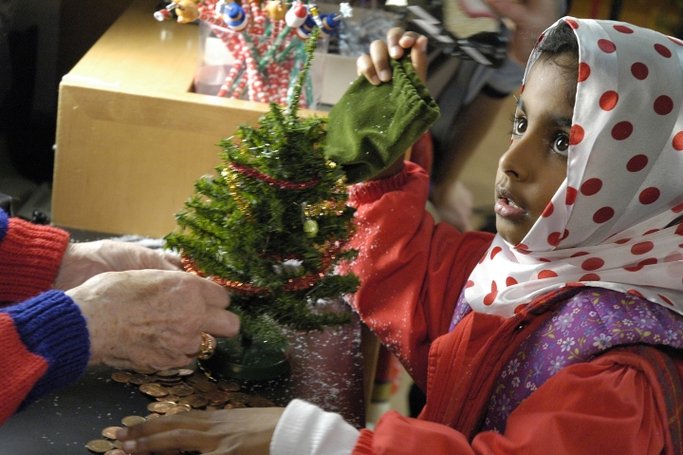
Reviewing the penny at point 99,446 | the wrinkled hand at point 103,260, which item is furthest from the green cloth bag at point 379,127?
the penny at point 99,446

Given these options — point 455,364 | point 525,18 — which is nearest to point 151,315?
point 455,364

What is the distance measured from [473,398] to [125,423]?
413mm

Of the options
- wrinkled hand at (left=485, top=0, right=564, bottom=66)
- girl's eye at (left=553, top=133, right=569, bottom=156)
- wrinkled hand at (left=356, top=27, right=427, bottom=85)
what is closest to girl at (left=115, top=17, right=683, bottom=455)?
girl's eye at (left=553, top=133, right=569, bottom=156)

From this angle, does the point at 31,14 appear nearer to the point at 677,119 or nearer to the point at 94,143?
the point at 94,143

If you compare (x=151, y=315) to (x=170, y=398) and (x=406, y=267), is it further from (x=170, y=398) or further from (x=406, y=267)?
(x=406, y=267)

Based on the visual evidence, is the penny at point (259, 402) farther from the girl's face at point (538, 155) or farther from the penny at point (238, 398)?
the girl's face at point (538, 155)

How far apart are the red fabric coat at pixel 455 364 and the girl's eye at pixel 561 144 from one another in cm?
18

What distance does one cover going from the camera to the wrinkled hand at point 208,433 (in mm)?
1024

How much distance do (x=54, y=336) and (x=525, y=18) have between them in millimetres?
1049

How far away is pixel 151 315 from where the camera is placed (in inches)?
44.3

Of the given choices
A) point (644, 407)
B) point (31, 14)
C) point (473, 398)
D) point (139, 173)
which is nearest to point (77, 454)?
point (473, 398)

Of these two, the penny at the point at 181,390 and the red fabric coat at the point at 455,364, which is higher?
the red fabric coat at the point at 455,364

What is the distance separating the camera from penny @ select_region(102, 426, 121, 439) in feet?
3.51

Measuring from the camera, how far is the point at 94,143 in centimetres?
166
